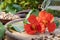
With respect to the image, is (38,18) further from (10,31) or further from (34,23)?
(10,31)

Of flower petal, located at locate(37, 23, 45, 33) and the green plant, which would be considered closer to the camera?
flower petal, located at locate(37, 23, 45, 33)

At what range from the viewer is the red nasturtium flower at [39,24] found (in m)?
1.25

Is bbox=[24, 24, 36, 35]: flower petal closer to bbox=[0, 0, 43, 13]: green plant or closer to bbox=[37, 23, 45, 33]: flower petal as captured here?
bbox=[37, 23, 45, 33]: flower petal

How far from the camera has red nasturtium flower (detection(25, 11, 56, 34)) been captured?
1248mm

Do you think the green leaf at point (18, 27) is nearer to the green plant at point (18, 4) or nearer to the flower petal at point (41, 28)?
the flower petal at point (41, 28)

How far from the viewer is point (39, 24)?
1.25 meters

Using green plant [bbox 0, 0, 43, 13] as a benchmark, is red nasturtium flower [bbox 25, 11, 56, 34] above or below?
below

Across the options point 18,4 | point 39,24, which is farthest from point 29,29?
point 18,4

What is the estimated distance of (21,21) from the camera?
1505 millimetres

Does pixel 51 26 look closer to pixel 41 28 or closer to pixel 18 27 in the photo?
pixel 41 28

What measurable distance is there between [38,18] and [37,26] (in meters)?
0.05

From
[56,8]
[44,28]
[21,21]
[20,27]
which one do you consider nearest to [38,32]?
[44,28]

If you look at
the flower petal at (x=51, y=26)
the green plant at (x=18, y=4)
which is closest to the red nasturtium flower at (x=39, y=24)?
the flower petal at (x=51, y=26)

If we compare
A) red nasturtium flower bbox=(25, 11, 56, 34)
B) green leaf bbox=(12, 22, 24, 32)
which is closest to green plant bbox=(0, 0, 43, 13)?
green leaf bbox=(12, 22, 24, 32)
